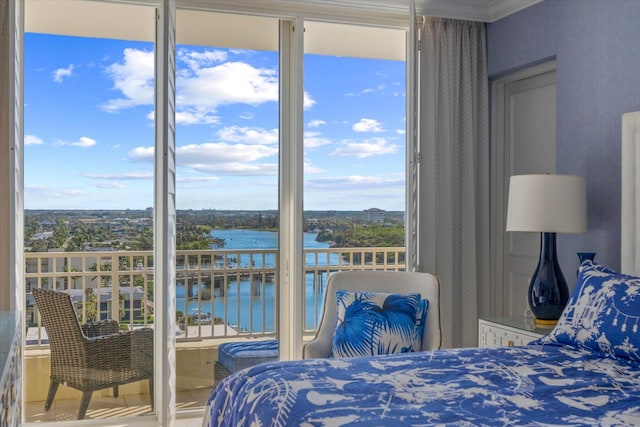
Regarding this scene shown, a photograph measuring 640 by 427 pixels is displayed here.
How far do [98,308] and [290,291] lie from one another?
3.71 feet

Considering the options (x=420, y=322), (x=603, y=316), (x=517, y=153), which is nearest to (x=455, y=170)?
(x=517, y=153)

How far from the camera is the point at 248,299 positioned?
4184 mm

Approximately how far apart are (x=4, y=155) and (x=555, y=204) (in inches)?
111

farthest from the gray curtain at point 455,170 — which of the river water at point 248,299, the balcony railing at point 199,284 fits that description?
the river water at point 248,299

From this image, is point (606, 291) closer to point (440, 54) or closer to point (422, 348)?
Answer: point (422, 348)

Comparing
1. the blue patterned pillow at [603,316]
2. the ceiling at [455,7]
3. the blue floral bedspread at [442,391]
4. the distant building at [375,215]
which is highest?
the ceiling at [455,7]

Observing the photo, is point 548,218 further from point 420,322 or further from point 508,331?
point 420,322

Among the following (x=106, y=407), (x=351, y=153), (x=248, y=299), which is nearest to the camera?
(x=106, y=407)

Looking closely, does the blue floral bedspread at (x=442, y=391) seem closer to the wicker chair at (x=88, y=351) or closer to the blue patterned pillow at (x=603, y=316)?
the blue patterned pillow at (x=603, y=316)

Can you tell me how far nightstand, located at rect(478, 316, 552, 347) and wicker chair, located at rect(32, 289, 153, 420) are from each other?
1931 millimetres

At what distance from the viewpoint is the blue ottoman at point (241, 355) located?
417cm

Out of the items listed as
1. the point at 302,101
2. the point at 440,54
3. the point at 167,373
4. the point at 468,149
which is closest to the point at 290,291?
the point at 167,373

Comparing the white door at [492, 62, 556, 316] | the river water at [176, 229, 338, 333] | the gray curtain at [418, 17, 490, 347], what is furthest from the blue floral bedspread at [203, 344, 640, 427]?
the white door at [492, 62, 556, 316]

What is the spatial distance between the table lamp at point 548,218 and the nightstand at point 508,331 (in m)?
0.12
